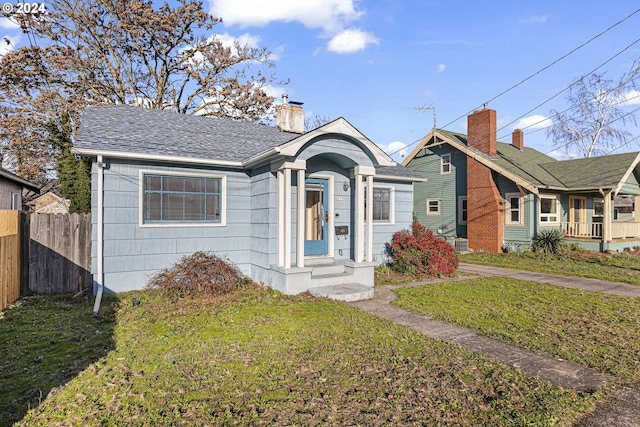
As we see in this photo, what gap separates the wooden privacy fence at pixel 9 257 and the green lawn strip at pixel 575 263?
14756 millimetres

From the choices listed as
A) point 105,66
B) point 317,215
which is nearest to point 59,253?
point 317,215

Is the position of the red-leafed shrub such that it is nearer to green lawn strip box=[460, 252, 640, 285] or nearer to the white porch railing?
green lawn strip box=[460, 252, 640, 285]

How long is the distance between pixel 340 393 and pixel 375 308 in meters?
3.74

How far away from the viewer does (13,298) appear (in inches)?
289

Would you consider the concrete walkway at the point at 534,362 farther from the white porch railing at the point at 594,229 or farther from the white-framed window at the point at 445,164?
the white-framed window at the point at 445,164

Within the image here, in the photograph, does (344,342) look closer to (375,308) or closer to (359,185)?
(375,308)

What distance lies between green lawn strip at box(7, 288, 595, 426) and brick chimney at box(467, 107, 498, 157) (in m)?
15.3

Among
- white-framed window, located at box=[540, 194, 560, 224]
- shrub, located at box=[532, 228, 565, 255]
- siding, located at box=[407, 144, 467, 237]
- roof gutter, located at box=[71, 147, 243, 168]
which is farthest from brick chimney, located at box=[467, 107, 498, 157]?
roof gutter, located at box=[71, 147, 243, 168]

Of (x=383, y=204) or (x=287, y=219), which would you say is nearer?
(x=287, y=219)

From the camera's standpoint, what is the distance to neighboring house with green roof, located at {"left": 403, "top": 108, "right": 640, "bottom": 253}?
17.2 meters

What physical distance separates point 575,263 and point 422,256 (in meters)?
7.68

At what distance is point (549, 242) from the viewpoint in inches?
648

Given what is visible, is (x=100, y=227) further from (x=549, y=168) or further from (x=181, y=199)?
(x=549, y=168)

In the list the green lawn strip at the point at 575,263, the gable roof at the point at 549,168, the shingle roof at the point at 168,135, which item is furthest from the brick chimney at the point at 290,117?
the gable roof at the point at 549,168
